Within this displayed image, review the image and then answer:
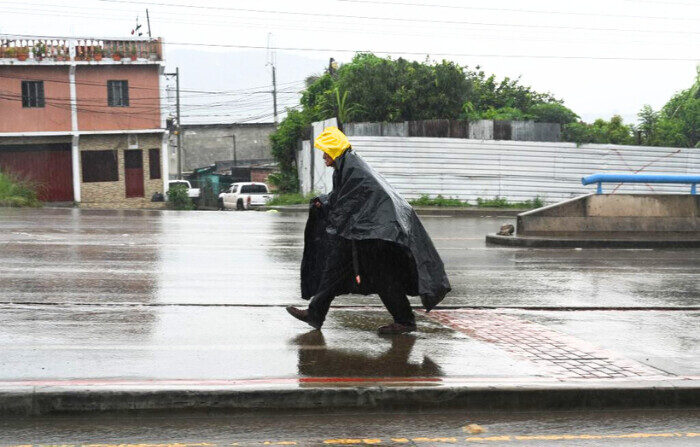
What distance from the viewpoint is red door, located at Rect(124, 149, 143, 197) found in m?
49.1

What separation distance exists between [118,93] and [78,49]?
2.88 metres

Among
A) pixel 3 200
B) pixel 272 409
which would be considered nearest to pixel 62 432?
pixel 272 409

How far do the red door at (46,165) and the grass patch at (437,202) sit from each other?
22142 millimetres

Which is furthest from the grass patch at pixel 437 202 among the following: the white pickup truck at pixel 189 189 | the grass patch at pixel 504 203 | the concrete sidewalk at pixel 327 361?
the concrete sidewalk at pixel 327 361

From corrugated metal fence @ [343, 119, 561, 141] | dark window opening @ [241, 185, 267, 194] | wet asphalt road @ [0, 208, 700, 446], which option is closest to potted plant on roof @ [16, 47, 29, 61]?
dark window opening @ [241, 185, 267, 194]

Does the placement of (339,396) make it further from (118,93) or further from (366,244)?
(118,93)

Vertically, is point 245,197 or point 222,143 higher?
point 222,143

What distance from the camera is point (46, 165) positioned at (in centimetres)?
4784

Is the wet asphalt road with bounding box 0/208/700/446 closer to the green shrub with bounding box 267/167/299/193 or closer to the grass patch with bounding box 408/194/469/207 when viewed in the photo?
the grass patch with bounding box 408/194/469/207

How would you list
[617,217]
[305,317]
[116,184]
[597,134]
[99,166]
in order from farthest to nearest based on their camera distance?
1. [116,184]
2. [99,166]
3. [597,134]
4. [617,217]
5. [305,317]

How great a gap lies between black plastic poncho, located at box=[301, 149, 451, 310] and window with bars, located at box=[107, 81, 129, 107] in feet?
137

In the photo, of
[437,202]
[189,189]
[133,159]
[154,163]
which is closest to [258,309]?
[437,202]

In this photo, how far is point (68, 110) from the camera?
154 ft

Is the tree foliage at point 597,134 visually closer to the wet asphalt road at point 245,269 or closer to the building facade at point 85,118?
the wet asphalt road at point 245,269
